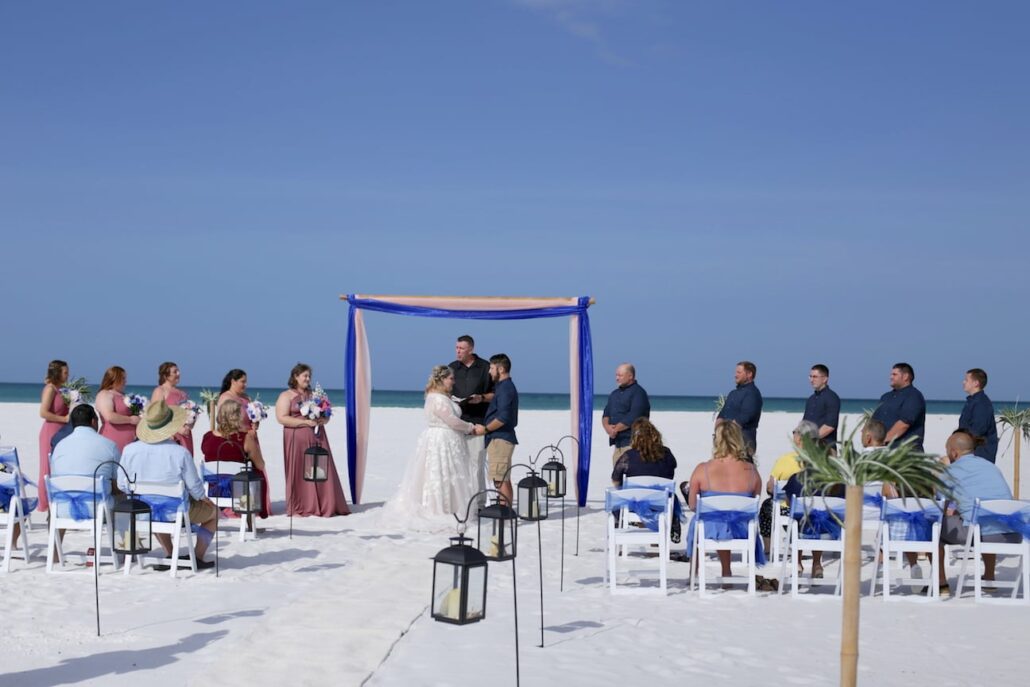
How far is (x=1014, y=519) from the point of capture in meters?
7.62

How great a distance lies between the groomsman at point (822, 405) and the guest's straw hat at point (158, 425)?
573cm

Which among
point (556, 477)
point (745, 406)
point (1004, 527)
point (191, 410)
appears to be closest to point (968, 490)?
point (1004, 527)

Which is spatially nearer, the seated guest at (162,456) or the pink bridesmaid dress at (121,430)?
the seated guest at (162,456)

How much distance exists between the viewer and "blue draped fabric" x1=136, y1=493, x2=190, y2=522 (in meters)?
8.11

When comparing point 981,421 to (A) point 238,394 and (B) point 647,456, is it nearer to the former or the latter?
(B) point 647,456

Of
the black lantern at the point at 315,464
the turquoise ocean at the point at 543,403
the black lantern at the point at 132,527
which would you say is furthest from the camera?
the turquoise ocean at the point at 543,403

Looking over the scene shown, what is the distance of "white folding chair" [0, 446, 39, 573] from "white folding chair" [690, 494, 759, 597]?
511 centimetres

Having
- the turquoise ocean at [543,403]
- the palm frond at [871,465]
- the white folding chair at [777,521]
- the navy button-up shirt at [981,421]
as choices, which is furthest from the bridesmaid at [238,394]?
the turquoise ocean at [543,403]

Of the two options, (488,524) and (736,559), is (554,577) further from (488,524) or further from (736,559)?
(488,524)

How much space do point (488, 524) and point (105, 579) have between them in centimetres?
358

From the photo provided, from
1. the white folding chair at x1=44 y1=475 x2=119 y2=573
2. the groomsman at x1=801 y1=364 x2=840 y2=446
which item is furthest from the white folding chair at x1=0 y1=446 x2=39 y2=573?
the groomsman at x1=801 y1=364 x2=840 y2=446

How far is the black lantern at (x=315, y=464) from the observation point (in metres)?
10.0

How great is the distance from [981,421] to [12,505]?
322 inches

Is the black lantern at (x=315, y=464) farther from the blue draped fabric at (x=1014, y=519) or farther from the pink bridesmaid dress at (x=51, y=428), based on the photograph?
the blue draped fabric at (x=1014, y=519)
